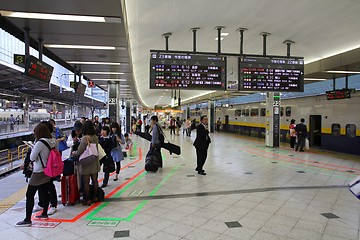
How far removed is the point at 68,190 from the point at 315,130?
13726 millimetres

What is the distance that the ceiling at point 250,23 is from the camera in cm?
525

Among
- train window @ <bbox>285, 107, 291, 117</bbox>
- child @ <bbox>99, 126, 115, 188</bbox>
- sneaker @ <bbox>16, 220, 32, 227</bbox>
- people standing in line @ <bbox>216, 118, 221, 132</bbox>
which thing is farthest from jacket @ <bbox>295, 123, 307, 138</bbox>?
people standing in line @ <bbox>216, 118, 221, 132</bbox>

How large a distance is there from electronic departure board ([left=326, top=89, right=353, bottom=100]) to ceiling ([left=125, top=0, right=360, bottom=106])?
279 cm

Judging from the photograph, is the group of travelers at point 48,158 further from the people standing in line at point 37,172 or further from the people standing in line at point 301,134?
the people standing in line at point 301,134

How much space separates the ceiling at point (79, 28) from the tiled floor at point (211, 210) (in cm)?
352

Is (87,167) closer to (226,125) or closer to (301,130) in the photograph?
(301,130)

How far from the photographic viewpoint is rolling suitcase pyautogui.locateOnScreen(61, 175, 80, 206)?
4625 mm

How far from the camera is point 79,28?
203 inches

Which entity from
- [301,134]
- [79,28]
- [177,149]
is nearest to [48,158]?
[79,28]

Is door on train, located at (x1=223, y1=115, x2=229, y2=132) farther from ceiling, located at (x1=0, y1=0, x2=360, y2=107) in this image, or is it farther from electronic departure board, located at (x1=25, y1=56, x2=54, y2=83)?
electronic departure board, located at (x1=25, y1=56, x2=54, y2=83)

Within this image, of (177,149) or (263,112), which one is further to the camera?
(263,112)

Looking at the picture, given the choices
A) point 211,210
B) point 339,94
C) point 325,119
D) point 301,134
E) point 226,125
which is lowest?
point 211,210

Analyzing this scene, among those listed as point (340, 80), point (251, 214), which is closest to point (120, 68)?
point (251, 214)

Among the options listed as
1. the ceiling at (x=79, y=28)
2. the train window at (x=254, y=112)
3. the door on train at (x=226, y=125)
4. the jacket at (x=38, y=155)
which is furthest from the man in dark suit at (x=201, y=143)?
the door on train at (x=226, y=125)
